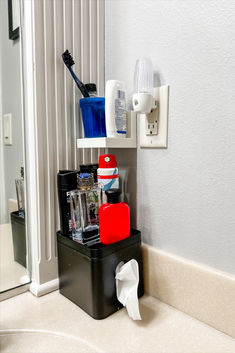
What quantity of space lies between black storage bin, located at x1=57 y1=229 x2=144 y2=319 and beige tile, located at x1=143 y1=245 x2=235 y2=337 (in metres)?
0.04

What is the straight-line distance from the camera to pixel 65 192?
0.70 m

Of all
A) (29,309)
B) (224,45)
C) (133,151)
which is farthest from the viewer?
(133,151)

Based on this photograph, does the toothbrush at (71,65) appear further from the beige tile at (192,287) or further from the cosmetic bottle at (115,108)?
the beige tile at (192,287)

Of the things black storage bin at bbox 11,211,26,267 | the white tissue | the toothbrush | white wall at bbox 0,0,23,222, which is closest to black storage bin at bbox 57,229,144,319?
the white tissue

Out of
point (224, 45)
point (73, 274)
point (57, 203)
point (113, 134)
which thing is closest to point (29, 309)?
point (73, 274)

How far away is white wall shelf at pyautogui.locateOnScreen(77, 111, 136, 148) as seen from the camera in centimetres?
70

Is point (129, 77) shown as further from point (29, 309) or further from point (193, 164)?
point (29, 309)

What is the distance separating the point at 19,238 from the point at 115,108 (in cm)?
46

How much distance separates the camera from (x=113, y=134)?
72cm

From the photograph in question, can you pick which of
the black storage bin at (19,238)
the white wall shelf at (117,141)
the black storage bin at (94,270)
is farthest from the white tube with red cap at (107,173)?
the black storage bin at (19,238)

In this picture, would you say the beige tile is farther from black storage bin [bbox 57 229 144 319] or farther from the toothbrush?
the toothbrush

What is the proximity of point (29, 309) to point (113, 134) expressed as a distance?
50 cm

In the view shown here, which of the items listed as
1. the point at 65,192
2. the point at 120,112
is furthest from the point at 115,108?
the point at 65,192

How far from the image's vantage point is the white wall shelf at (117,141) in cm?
70
